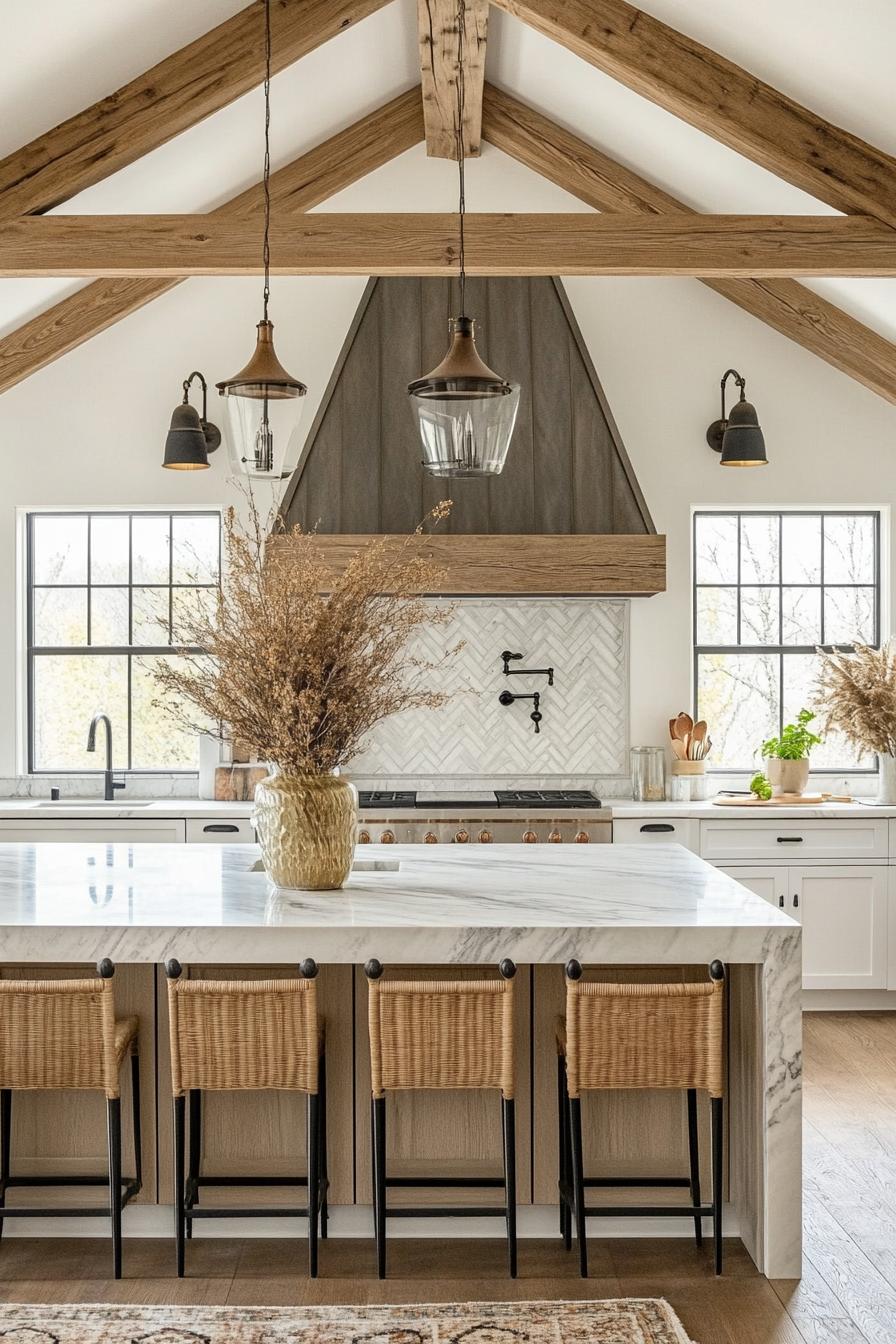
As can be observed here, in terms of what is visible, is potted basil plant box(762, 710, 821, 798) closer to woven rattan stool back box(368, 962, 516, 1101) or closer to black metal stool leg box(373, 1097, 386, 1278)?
woven rattan stool back box(368, 962, 516, 1101)

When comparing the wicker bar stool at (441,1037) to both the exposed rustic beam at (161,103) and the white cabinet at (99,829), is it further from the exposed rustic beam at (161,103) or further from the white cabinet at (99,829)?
the exposed rustic beam at (161,103)

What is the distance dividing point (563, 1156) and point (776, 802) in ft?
9.56

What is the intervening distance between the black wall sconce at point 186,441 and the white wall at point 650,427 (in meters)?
0.36

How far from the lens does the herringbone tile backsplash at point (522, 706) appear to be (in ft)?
20.4

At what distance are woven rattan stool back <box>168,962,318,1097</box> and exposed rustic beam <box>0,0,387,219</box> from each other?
121 inches

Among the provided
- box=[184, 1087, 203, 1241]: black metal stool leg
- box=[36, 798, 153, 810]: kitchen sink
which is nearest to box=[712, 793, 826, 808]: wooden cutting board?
box=[36, 798, 153, 810]: kitchen sink

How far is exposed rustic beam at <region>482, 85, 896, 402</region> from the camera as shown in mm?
5742

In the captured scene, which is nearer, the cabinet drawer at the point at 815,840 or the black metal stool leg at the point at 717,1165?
the black metal stool leg at the point at 717,1165

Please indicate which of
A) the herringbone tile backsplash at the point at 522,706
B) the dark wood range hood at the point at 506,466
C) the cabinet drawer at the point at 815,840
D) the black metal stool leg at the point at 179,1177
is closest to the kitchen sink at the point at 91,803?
the herringbone tile backsplash at the point at 522,706

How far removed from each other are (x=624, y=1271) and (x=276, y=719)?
1597mm

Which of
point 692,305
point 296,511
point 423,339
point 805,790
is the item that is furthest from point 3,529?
point 805,790

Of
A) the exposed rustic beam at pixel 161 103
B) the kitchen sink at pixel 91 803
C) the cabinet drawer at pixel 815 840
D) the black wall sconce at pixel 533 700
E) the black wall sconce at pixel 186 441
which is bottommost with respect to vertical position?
the cabinet drawer at pixel 815 840

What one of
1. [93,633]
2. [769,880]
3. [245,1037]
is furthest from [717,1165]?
[93,633]

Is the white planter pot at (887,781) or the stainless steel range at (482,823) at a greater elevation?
the white planter pot at (887,781)
